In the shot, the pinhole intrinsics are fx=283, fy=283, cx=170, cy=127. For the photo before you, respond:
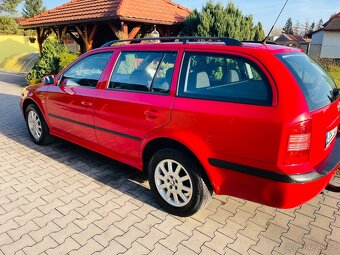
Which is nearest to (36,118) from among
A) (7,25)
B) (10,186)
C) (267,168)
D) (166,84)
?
(10,186)

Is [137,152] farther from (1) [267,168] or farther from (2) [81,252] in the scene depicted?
(1) [267,168]

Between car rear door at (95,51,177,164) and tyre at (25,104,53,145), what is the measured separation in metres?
1.61

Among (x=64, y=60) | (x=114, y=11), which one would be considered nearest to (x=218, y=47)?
(x=114, y=11)

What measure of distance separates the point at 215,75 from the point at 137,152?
1.22 metres

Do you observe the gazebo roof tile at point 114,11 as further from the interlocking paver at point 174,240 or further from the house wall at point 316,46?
the house wall at point 316,46

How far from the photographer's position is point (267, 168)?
2225 millimetres

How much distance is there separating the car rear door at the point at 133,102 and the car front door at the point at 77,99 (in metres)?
0.21

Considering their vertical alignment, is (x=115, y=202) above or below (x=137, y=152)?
below

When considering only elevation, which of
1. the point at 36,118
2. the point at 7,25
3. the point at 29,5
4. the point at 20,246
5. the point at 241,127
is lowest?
the point at 20,246

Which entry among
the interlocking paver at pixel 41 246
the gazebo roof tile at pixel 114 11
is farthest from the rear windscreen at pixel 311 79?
the gazebo roof tile at pixel 114 11

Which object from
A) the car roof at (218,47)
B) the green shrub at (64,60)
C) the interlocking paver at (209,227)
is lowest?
the interlocking paver at (209,227)

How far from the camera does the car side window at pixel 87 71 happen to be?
3.61 metres

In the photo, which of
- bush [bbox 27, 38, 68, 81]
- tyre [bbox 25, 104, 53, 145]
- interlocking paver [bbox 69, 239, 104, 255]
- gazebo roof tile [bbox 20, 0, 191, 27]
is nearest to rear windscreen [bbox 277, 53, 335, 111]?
interlocking paver [bbox 69, 239, 104, 255]

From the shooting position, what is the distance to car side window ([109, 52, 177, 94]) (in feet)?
9.46
